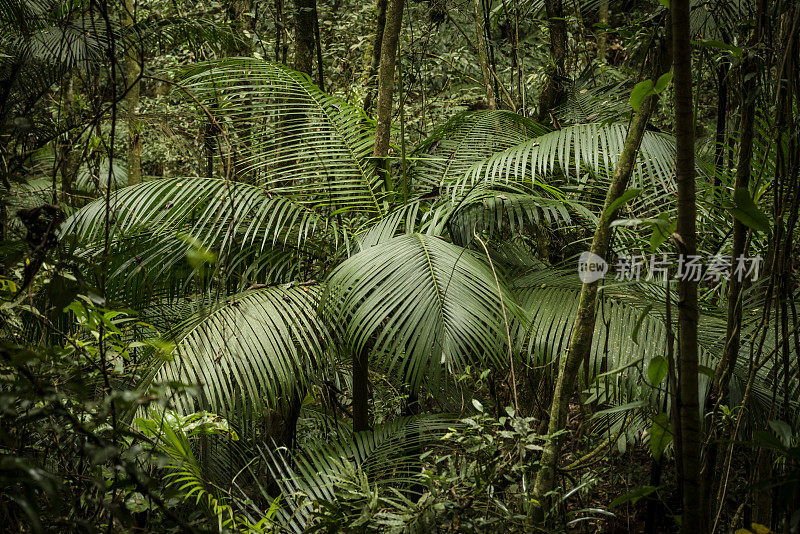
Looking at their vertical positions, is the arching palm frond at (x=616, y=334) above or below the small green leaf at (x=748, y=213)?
below

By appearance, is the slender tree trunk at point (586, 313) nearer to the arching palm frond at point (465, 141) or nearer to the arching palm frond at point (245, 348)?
the arching palm frond at point (245, 348)

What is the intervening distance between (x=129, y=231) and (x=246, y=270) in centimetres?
46

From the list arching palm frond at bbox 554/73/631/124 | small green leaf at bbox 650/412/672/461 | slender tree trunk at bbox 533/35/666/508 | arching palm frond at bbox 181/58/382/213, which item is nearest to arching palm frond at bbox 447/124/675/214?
arching palm frond at bbox 181/58/382/213

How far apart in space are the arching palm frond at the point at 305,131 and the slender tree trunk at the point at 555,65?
1196 mm

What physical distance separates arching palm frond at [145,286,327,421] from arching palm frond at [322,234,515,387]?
12 centimetres

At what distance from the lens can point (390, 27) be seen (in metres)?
2.43

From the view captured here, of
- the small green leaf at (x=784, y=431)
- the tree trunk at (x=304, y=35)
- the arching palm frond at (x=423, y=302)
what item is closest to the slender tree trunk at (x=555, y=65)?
the tree trunk at (x=304, y=35)

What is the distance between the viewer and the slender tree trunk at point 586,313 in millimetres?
1293

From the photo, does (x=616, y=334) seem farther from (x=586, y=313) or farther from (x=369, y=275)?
(x=369, y=275)

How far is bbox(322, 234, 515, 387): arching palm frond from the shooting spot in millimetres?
1727

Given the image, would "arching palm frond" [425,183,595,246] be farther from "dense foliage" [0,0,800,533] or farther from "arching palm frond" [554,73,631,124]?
"arching palm frond" [554,73,631,124]

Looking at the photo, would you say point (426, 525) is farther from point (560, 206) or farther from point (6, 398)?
point (560, 206)

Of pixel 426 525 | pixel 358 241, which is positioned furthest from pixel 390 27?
pixel 426 525

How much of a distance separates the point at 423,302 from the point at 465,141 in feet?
3.88
